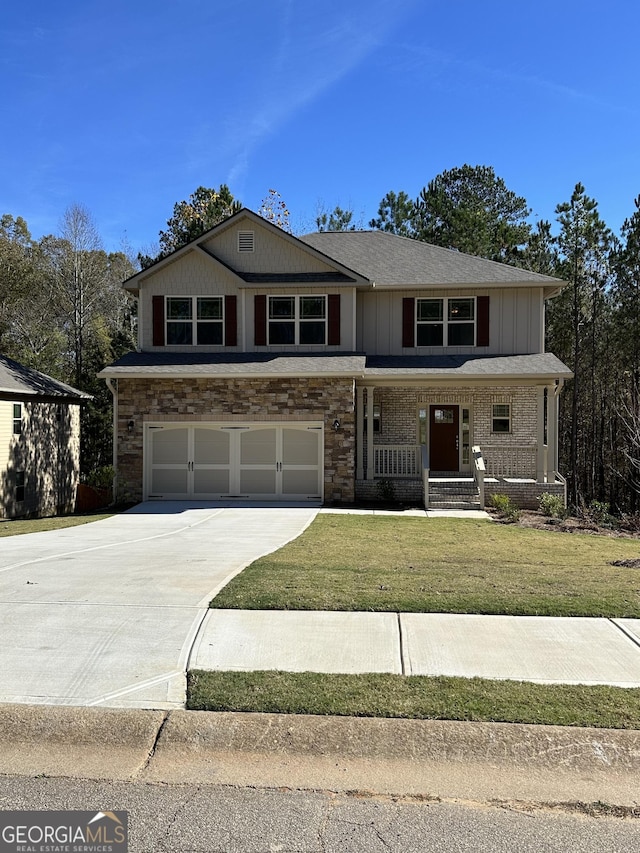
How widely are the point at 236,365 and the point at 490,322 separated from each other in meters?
7.73

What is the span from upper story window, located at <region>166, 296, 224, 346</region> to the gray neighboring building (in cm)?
430

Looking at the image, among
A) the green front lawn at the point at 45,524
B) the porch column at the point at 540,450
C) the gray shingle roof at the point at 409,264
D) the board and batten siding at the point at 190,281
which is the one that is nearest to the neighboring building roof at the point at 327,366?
the porch column at the point at 540,450

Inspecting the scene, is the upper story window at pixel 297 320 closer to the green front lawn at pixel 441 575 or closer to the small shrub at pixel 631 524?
the green front lawn at pixel 441 575

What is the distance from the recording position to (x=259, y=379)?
17797mm

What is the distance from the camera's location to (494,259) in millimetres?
32875

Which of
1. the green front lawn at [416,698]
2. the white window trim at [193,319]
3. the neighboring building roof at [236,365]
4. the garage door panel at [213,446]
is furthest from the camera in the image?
the white window trim at [193,319]

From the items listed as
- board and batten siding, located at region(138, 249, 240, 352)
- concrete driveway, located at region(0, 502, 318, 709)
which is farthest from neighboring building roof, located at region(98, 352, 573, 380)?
concrete driveway, located at region(0, 502, 318, 709)

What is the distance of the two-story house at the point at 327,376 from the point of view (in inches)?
702

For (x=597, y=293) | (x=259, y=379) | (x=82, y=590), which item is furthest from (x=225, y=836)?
(x=597, y=293)

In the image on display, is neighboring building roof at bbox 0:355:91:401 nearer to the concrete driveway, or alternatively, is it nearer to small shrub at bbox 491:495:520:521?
the concrete driveway

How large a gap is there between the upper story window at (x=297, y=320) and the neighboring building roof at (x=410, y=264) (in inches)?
76.6

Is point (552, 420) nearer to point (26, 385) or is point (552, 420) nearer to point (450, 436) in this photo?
point (450, 436)

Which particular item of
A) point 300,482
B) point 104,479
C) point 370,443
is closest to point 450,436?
point 370,443

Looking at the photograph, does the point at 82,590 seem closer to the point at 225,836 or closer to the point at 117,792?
the point at 117,792
